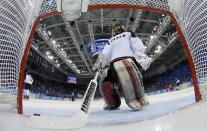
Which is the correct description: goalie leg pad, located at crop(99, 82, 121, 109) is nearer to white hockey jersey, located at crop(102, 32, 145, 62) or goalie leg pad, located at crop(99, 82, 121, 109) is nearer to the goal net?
white hockey jersey, located at crop(102, 32, 145, 62)

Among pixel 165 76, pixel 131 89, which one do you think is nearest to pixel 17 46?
pixel 131 89

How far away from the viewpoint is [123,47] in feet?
8.85

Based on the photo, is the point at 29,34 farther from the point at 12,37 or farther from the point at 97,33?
the point at 97,33

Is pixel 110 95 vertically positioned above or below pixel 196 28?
below

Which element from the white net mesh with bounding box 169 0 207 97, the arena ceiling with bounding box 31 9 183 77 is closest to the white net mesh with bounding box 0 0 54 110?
the white net mesh with bounding box 169 0 207 97

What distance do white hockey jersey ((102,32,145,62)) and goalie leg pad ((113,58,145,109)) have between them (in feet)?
0.30

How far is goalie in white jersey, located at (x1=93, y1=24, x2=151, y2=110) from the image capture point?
257 cm

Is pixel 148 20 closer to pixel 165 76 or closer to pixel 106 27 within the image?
pixel 106 27

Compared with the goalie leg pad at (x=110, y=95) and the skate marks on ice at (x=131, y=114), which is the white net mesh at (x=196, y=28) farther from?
the goalie leg pad at (x=110, y=95)

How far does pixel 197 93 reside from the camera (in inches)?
67.5

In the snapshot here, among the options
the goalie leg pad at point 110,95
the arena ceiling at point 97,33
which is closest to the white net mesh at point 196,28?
the goalie leg pad at point 110,95

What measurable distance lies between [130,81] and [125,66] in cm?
13

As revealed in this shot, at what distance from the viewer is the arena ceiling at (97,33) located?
47.0 ft

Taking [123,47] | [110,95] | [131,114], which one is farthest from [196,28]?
[110,95]
